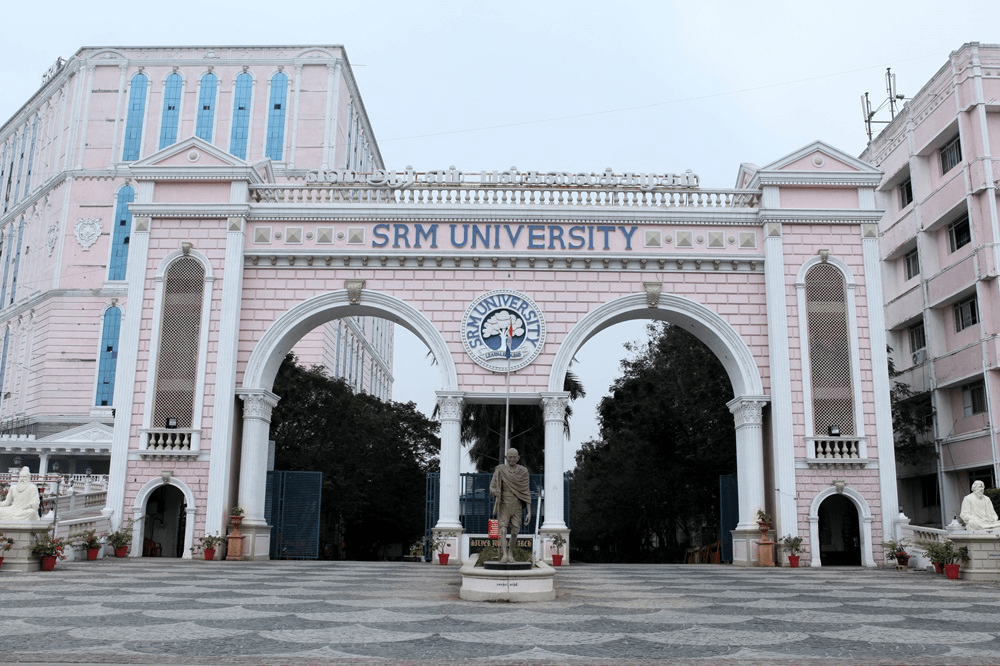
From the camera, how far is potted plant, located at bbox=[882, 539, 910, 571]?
20078mm

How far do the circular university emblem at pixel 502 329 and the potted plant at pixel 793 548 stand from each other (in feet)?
24.0

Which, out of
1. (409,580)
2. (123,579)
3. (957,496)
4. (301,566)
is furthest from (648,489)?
(123,579)

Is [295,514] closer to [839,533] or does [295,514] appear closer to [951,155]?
[839,533]

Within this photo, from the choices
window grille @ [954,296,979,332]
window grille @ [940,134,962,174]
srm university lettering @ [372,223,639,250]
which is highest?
window grille @ [940,134,962,174]

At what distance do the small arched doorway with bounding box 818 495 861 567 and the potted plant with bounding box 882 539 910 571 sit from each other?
2.07m

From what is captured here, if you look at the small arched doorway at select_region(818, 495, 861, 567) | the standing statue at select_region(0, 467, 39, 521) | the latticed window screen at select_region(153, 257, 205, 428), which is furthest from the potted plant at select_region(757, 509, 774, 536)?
the standing statue at select_region(0, 467, 39, 521)

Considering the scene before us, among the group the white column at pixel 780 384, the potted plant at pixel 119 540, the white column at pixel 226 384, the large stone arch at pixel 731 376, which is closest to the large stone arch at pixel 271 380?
the white column at pixel 226 384

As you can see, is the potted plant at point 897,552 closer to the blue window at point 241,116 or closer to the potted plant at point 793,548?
the potted plant at point 793,548

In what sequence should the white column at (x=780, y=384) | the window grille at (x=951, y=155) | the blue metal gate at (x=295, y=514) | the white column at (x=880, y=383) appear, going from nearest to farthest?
the white column at (x=880, y=383) → the white column at (x=780, y=384) → the blue metal gate at (x=295, y=514) → the window grille at (x=951, y=155)

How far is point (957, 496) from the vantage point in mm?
28766

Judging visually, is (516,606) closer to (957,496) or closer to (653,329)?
(957,496)

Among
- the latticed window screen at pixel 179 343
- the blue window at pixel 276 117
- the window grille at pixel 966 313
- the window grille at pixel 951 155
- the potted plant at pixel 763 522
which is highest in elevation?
the blue window at pixel 276 117

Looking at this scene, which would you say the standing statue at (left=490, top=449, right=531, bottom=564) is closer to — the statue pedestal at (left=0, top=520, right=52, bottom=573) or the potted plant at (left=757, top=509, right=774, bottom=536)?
the statue pedestal at (left=0, top=520, right=52, bottom=573)

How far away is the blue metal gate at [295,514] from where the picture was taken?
80.6 ft
